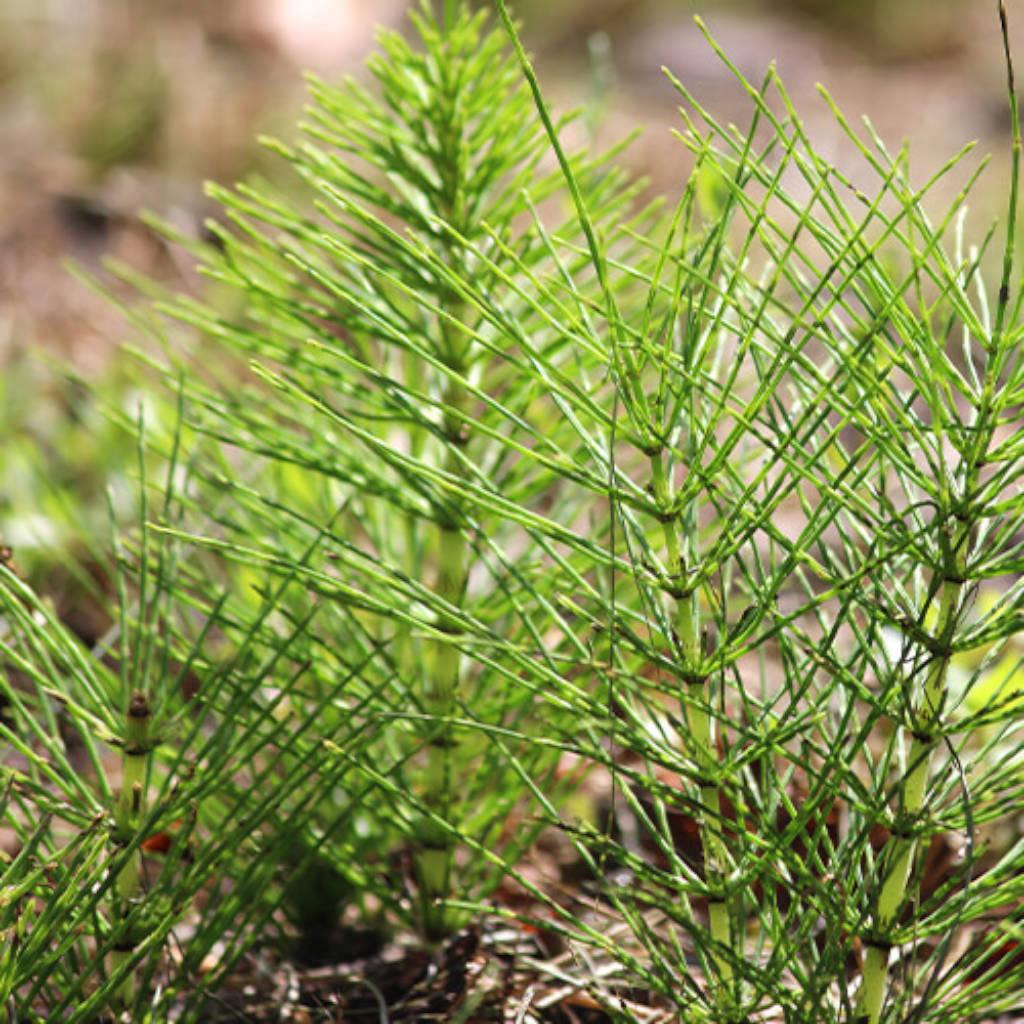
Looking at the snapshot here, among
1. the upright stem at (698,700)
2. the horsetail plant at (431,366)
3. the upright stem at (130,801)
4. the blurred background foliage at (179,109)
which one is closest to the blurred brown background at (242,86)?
the blurred background foliage at (179,109)

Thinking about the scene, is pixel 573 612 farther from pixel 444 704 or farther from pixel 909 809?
pixel 909 809

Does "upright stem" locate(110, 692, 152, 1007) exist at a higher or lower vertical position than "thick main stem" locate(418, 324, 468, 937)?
lower

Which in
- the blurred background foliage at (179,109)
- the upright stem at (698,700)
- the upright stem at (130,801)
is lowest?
the upright stem at (130,801)

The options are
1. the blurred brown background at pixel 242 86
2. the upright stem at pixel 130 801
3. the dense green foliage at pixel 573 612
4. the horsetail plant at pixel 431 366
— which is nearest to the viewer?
the dense green foliage at pixel 573 612

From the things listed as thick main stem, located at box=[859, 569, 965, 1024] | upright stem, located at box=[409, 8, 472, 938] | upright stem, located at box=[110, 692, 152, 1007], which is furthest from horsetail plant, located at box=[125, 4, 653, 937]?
thick main stem, located at box=[859, 569, 965, 1024]

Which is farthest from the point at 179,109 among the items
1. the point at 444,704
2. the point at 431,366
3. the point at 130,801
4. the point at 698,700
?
the point at 698,700

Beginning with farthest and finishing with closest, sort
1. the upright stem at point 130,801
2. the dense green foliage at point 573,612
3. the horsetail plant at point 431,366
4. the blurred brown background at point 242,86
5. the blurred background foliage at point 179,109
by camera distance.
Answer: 1. the blurred brown background at point 242,86
2. the blurred background foliage at point 179,109
3. the horsetail plant at point 431,366
4. the upright stem at point 130,801
5. the dense green foliage at point 573,612

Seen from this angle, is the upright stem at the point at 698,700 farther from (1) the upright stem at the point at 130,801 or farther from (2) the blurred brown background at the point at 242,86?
(2) the blurred brown background at the point at 242,86

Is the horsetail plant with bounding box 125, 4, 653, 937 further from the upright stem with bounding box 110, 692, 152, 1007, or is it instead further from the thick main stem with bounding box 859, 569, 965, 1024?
the thick main stem with bounding box 859, 569, 965, 1024
